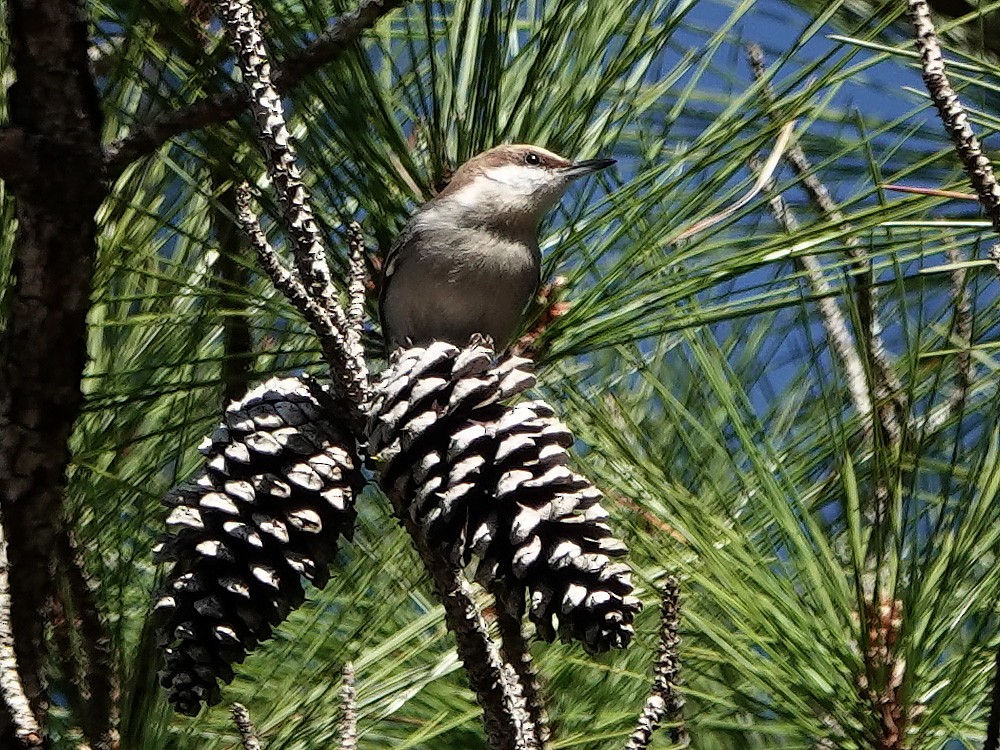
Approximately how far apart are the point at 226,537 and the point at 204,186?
3.07 feet

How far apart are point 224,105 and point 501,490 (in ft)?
1.62

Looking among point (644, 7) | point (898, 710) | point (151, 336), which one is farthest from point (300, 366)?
point (898, 710)

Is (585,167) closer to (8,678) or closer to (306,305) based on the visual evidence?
(306,305)

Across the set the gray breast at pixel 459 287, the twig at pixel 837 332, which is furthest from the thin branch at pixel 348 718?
the gray breast at pixel 459 287

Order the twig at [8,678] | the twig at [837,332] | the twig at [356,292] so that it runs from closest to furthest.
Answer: the twig at [8,678] → the twig at [356,292] → the twig at [837,332]

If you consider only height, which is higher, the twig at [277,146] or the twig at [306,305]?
A: the twig at [277,146]

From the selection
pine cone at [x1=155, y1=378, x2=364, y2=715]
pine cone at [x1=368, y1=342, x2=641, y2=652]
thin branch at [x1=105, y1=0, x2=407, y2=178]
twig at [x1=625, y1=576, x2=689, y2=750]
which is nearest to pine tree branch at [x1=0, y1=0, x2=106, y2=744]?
thin branch at [x1=105, y1=0, x2=407, y2=178]

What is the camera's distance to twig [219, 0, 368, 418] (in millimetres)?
1191

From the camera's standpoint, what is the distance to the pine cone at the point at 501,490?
1153 mm

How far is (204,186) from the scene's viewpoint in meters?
2.11

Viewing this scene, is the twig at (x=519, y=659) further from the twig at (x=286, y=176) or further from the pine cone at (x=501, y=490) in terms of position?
the twig at (x=286, y=176)

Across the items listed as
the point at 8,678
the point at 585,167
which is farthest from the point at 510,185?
the point at 8,678

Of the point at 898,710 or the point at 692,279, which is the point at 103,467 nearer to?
the point at 692,279

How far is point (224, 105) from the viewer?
1.39 m
